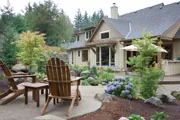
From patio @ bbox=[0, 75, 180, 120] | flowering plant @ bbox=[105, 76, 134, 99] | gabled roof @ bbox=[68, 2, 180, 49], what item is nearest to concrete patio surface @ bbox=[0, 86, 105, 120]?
patio @ bbox=[0, 75, 180, 120]

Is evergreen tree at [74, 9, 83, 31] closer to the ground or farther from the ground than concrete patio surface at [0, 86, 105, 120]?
farther from the ground

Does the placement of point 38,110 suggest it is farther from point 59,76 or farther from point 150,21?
point 150,21

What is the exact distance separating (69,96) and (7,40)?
11419mm

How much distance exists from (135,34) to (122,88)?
9694mm

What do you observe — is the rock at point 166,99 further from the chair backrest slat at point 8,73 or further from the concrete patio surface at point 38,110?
the chair backrest slat at point 8,73

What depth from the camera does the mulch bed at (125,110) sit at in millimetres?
3515

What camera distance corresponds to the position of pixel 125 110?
13.1 feet

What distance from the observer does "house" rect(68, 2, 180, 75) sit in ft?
40.4

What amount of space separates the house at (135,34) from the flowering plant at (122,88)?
6846mm

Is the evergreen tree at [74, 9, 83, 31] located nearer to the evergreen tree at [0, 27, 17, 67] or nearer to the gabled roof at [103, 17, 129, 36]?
the gabled roof at [103, 17, 129, 36]

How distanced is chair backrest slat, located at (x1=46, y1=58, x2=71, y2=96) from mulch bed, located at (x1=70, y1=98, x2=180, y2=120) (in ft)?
2.16

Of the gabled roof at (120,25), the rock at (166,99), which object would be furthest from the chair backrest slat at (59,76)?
the gabled roof at (120,25)

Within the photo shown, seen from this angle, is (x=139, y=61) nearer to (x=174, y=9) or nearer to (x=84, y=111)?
(x=84, y=111)

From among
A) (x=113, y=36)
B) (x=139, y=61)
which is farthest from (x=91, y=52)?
(x=139, y=61)
